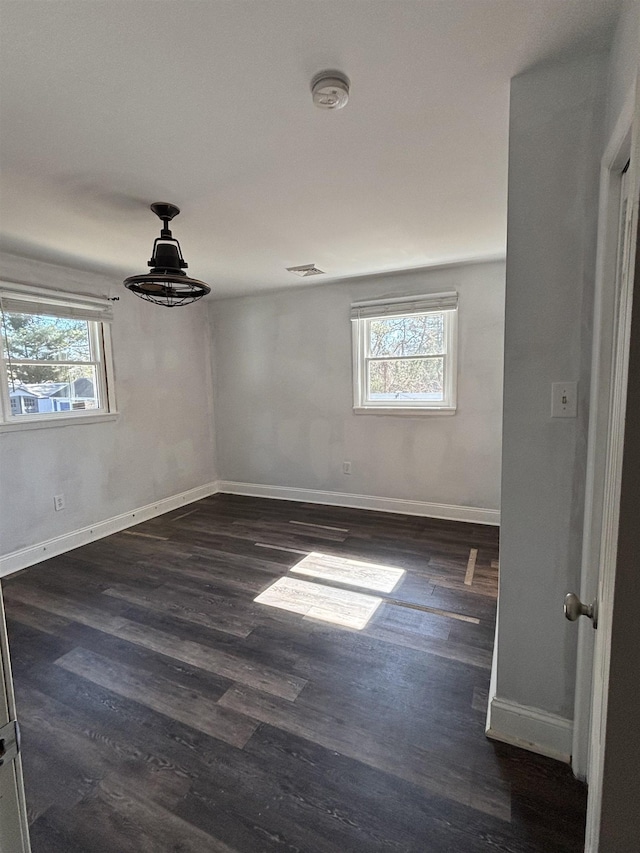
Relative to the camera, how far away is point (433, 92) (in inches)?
57.9

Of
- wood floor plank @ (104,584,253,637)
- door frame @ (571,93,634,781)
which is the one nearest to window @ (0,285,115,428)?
wood floor plank @ (104,584,253,637)

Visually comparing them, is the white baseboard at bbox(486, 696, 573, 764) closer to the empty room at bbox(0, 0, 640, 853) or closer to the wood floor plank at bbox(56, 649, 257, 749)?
the empty room at bbox(0, 0, 640, 853)

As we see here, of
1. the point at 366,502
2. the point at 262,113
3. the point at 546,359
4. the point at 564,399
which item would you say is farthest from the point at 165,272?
the point at 366,502

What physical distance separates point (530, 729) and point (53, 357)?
13.3 feet

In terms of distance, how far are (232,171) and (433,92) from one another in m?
0.99

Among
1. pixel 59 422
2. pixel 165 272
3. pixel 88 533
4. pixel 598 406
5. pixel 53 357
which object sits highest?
pixel 165 272

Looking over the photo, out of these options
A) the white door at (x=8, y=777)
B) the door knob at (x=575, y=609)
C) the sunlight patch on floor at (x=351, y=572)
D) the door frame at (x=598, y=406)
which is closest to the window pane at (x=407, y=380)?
the sunlight patch on floor at (x=351, y=572)

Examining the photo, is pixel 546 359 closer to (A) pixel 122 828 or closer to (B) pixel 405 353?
(A) pixel 122 828

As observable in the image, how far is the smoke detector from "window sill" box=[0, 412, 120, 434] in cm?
314

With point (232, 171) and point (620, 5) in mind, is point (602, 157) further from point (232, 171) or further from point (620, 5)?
point (232, 171)

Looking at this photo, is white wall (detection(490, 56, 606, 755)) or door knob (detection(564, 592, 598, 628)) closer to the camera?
door knob (detection(564, 592, 598, 628))

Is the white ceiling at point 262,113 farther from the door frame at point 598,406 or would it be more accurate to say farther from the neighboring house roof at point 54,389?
the neighboring house roof at point 54,389

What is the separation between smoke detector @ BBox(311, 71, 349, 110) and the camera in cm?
137

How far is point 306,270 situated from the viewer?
12.5 feet
